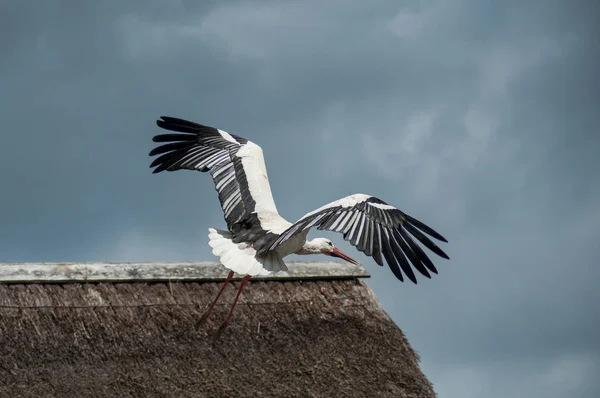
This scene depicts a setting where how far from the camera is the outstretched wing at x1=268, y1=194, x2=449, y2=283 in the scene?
8656 mm

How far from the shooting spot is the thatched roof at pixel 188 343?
930cm

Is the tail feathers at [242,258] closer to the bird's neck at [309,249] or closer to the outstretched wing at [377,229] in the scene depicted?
the outstretched wing at [377,229]

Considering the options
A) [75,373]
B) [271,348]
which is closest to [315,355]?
[271,348]

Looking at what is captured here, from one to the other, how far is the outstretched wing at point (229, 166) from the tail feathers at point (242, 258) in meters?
0.10

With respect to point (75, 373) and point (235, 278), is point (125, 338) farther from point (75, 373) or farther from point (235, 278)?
point (235, 278)

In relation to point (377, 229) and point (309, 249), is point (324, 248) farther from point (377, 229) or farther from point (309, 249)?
point (377, 229)

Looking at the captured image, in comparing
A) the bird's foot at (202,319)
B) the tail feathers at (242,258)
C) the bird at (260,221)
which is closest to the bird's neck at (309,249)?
the bird at (260,221)

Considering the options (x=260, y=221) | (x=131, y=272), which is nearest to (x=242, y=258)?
(x=260, y=221)

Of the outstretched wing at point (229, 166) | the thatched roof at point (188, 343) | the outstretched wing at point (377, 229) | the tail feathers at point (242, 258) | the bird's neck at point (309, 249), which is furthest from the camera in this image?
the bird's neck at point (309, 249)

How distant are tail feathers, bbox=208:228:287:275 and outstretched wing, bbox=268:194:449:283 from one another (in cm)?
17

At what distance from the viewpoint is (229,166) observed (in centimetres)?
1066

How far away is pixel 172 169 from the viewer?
35.2 ft

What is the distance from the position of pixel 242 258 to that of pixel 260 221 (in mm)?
509

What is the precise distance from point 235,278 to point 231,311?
31.1 inches
